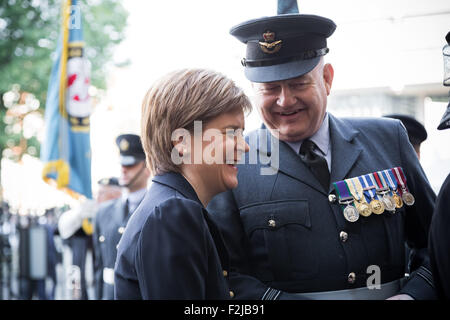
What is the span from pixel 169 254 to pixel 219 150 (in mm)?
503

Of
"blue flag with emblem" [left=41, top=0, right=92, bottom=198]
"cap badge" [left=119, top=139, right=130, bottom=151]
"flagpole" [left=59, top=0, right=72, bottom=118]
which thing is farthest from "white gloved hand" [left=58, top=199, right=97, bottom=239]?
"flagpole" [left=59, top=0, right=72, bottom=118]

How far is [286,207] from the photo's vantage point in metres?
2.24

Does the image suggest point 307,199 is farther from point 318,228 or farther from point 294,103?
point 294,103

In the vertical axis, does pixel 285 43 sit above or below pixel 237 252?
above

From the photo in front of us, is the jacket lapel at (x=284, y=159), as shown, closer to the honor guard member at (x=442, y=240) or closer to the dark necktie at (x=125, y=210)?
the honor guard member at (x=442, y=240)

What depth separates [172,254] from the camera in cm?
145

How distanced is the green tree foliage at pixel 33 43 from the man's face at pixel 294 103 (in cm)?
1036

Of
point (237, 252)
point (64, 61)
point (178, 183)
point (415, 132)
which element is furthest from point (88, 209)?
point (178, 183)

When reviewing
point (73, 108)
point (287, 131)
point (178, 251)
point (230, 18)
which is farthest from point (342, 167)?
point (73, 108)

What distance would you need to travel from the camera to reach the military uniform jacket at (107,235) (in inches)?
193

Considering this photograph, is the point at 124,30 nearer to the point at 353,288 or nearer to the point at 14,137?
the point at 14,137

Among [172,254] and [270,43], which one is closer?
[172,254]

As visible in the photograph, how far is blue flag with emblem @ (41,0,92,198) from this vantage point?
5.34m
